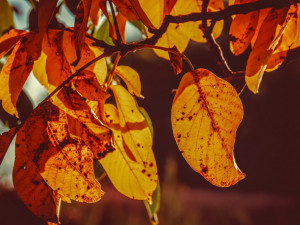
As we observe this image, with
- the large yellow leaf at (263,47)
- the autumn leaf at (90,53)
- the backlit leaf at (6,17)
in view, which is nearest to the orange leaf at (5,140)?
the autumn leaf at (90,53)

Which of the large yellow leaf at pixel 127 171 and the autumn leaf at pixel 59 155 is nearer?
the autumn leaf at pixel 59 155

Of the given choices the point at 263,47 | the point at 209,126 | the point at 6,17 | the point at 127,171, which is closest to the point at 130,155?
the point at 127,171

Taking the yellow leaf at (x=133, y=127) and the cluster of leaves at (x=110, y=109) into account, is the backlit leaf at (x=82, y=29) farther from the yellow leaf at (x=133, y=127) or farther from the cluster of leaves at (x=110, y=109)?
the yellow leaf at (x=133, y=127)

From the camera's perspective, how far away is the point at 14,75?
0.50 metres

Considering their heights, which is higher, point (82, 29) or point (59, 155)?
point (82, 29)

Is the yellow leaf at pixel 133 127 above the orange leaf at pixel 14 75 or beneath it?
beneath

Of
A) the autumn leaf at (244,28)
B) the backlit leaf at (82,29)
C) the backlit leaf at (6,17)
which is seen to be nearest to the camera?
the backlit leaf at (82,29)

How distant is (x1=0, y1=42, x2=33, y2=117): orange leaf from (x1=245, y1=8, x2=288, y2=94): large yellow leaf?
0.92 feet

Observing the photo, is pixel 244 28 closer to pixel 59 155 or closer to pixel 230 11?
pixel 230 11

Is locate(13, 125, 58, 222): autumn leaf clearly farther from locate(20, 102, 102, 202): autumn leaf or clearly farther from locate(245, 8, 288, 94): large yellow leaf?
locate(245, 8, 288, 94): large yellow leaf

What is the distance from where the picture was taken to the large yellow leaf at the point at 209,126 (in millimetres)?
481

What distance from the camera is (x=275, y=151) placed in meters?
8.41

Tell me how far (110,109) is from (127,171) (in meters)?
0.10

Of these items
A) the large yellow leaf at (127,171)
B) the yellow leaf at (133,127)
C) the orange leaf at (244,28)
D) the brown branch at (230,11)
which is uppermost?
the brown branch at (230,11)
